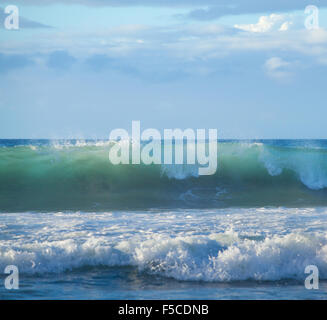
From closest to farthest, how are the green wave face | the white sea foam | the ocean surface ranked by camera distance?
the ocean surface
the white sea foam
the green wave face

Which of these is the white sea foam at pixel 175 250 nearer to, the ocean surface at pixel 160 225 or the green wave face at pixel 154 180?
the ocean surface at pixel 160 225

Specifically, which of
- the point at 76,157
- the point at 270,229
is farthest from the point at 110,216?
the point at 76,157

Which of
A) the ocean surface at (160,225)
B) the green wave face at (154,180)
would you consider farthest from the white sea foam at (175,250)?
the green wave face at (154,180)

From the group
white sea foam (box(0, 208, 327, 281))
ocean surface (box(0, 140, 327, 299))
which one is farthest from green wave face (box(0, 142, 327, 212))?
white sea foam (box(0, 208, 327, 281))

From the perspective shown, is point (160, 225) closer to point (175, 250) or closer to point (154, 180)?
point (175, 250)

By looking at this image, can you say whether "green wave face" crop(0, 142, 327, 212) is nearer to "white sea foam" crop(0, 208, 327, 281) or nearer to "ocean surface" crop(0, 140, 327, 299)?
"ocean surface" crop(0, 140, 327, 299)

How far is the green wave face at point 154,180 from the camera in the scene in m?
13.0

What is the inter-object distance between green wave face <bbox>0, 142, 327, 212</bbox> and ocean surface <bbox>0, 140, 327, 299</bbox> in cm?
3

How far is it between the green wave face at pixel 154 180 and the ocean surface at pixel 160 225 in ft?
0.10

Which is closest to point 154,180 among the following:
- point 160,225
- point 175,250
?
point 160,225

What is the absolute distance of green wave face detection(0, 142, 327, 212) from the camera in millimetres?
12992

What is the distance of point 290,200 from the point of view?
529 inches

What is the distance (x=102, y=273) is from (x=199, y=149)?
11.5 m
